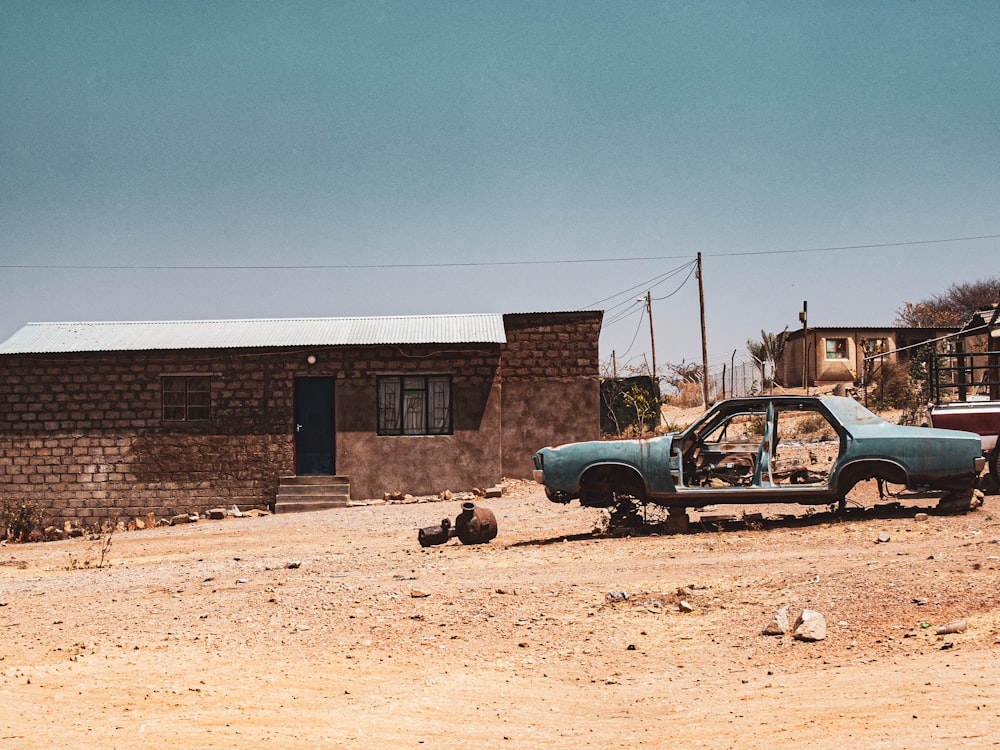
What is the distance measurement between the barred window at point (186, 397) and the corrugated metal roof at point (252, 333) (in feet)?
2.38

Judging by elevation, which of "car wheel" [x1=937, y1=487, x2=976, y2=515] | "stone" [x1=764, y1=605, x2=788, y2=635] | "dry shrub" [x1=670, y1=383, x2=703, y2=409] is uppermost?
"dry shrub" [x1=670, y1=383, x2=703, y2=409]

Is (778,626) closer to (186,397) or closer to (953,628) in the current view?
(953,628)

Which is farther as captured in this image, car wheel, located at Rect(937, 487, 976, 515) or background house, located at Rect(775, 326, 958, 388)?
background house, located at Rect(775, 326, 958, 388)

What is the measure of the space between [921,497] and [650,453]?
4400 millimetres

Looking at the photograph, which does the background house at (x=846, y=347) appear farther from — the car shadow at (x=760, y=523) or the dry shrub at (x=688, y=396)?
the car shadow at (x=760, y=523)

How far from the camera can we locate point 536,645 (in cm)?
742

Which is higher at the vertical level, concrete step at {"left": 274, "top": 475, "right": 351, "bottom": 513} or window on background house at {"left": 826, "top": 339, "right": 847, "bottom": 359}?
window on background house at {"left": 826, "top": 339, "right": 847, "bottom": 359}

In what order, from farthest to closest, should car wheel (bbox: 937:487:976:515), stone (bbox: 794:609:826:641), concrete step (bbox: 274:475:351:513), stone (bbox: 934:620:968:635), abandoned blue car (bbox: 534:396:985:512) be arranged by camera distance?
concrete step (bbox: 274:475:351:513), car wheel (bbox: 937:487:976:515), abandoned blue car (bbox: 534:396:985:512), stone (bbox: 794:609:826:641), stone (bbox: 934:620:968:635)

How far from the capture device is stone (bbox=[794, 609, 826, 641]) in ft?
23.2

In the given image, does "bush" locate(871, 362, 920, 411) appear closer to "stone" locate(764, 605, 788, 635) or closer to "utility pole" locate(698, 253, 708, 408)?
"utility pole" locate(698, 253, 708, 408)

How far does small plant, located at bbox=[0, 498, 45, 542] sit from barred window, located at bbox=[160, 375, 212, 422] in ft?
10.4

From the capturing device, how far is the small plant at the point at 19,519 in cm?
1881

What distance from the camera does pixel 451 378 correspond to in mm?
20984

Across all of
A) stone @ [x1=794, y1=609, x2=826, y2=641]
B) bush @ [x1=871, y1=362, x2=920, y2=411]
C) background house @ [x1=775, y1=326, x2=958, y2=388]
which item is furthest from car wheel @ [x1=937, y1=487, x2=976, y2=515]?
background house @ [x1=775, y1=326, x2=958, y2=388]
